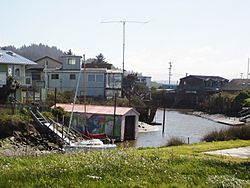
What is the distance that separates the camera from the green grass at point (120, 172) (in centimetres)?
678

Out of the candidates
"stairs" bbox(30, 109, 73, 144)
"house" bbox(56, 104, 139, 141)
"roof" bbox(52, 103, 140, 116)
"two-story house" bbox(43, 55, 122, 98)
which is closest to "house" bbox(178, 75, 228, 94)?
"two-story house" bbox(43, 55, 122, 98)

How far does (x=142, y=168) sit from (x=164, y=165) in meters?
0.64

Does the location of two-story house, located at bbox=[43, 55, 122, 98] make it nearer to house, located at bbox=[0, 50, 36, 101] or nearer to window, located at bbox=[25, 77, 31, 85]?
window, located at bbox=[25, 77, 31, 85]

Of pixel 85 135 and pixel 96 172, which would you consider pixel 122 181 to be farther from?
pixel 85 135

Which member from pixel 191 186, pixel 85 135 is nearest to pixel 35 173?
pixel 191 186

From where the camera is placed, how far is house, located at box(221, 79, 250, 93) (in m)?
73.6

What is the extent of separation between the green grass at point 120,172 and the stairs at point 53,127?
18.3 meters

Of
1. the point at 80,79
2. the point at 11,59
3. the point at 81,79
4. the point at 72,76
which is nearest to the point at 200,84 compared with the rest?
the point at 81,79

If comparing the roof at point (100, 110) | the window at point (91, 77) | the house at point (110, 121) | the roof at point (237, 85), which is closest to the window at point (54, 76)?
the window at point (91, 77)

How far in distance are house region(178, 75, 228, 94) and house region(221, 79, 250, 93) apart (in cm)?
117

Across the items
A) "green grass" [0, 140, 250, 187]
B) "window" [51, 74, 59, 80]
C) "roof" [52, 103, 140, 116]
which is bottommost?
"roof" [52, 103, 140, 116]

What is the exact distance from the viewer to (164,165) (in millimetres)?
8320

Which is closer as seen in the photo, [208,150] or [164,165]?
[164,165]

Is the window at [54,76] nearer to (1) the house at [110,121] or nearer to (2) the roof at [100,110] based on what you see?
(2) the roof at [100,110]
